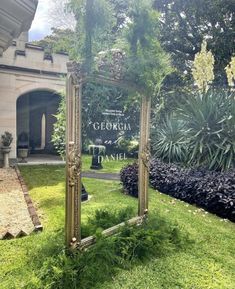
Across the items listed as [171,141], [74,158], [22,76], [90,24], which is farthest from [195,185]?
[22,76]

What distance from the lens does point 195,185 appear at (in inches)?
257

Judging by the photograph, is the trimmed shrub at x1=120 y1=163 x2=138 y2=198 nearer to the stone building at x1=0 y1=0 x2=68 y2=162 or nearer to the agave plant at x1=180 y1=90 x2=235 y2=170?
the agave plant at x1=180 y1=90 x2=235 y2=170

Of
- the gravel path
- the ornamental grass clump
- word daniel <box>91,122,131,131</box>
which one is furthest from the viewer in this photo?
the gravel path

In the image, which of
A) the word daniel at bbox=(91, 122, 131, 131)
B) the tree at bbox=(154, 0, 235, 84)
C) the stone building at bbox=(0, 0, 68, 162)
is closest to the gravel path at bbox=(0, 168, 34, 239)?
the word daniel at bbox=(91, 122, 131, 131)

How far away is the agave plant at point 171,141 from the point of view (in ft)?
27.5

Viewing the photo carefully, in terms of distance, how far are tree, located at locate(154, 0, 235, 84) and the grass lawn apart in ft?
41.5

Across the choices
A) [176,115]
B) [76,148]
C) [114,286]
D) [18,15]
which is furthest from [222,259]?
[176,115]

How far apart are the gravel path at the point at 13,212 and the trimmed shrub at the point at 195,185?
2080 millimetres

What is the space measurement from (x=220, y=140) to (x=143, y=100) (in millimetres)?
3963

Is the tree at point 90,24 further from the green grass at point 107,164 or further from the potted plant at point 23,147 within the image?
the potted plant at point 23,147

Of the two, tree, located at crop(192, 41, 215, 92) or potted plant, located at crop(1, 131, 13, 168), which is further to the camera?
potted plant, located at crop(1, 131, 13, 168)

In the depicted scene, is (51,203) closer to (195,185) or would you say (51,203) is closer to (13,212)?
(13,212)

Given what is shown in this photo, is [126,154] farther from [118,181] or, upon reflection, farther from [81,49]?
[81,49]

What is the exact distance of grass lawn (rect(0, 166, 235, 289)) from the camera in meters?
3.17
